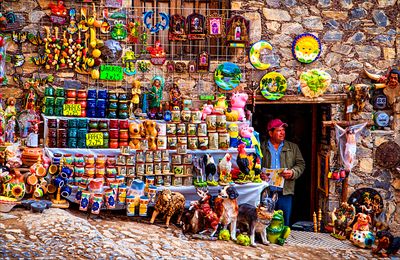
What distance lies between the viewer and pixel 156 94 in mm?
8383

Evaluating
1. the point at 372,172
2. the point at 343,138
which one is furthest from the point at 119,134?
the point at 372,172

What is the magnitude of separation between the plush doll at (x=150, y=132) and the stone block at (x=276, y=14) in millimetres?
2388

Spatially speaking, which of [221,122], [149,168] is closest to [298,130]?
[221,122]

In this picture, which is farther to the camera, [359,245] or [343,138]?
[343,138]

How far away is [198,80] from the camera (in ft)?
28.8

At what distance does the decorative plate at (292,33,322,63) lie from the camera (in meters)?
8.92

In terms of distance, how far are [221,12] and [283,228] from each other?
129 inches

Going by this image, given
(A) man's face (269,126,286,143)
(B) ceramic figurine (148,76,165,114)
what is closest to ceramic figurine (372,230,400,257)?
(A) man's face (269,126,286,143)

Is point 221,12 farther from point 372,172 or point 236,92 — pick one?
point 372,172

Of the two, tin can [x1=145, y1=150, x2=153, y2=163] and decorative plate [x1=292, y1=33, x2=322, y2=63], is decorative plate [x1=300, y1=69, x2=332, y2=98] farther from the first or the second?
tin can [x1=145, y1=150, x2=153, y2=163]

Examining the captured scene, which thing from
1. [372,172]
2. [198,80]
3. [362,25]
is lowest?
[372,172]

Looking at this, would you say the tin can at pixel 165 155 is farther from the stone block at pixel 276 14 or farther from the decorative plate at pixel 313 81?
the stone block at pixel 276 14

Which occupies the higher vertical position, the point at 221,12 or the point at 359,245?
the point at 221,12

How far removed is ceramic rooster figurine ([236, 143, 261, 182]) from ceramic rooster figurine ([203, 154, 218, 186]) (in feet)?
1.15
